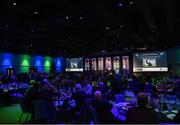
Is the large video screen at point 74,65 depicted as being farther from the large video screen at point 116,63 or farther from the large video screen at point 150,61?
the large video screen at point 150,61

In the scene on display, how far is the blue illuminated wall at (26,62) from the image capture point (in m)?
23.8

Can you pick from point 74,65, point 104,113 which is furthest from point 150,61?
point 104,113

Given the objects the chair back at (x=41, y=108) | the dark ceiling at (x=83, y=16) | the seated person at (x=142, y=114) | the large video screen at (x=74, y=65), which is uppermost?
the dark ceiling at (x=83, y=16)

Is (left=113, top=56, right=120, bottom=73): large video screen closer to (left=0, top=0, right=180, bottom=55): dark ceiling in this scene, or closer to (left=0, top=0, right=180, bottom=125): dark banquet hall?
(left=0, top=0, right=180, bottom=125): dark banquet hall

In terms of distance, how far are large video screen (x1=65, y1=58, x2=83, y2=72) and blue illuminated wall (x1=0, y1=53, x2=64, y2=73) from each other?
2862mm

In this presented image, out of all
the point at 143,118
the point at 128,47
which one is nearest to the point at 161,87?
the point at 143,118

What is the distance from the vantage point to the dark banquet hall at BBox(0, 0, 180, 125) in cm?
516

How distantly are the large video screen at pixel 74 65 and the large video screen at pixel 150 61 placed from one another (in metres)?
7.13

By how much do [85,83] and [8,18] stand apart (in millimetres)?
5049

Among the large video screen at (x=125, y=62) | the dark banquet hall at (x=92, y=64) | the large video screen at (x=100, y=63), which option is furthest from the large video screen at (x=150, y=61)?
the large video screen at (x=100, y=63)

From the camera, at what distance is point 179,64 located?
22.0 meters

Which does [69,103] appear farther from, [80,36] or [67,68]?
[67,68]

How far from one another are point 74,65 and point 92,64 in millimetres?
2438

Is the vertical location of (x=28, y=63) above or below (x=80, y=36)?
below
